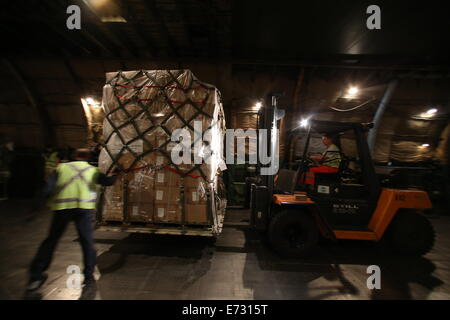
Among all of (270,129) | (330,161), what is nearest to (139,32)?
(270,129)

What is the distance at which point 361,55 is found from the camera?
702 centimetres

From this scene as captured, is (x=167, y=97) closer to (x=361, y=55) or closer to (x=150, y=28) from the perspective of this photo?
(x=150, y=28)

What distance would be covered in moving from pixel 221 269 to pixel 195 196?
131 centimetres

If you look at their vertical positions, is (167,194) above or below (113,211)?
above

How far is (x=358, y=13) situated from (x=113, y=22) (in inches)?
269

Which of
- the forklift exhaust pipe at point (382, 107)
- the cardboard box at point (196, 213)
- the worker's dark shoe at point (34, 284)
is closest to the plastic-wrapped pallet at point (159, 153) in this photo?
the cardboard box at point (196, 213)

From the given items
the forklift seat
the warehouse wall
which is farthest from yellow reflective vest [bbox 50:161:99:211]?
the warehouse wall

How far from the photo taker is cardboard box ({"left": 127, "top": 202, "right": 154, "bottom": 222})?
3646mm

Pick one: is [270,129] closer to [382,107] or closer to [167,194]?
[167,194]

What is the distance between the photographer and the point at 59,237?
2801 mm

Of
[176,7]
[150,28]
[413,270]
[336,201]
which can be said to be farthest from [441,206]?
[150,28]

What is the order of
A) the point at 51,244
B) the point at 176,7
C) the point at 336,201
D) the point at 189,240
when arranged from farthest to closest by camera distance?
the point at 176,7, the point at 189,240, the point at 336,201, the point at 51,244

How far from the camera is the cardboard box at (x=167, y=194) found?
3617 mm

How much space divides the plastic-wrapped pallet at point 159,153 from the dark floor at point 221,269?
74cm
